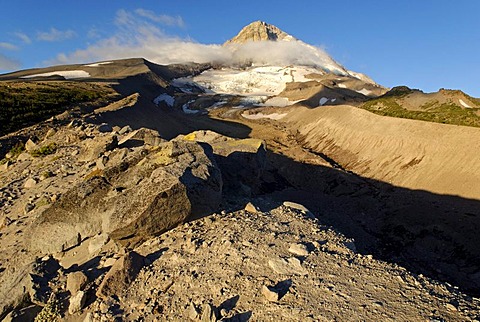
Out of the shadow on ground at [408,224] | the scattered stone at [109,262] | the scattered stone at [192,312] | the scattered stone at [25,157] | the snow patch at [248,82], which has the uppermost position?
the snow patch at [248,82]

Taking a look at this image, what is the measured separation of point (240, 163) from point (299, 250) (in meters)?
6.53

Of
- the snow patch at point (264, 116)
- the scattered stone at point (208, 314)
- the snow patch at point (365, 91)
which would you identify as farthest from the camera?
the snow patch at point (365, 91)

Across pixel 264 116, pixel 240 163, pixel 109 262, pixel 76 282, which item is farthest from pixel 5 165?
pixel 264 116

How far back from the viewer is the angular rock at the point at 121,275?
6746 millimetres

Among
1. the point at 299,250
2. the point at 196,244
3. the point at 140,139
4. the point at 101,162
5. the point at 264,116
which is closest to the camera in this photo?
the point at 299,250

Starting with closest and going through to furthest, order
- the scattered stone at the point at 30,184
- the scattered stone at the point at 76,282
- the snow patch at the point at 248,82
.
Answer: the scattered stone at the point at 76,282, the scattered stone at the point at 30,184, the snow patch at the point at 248,82

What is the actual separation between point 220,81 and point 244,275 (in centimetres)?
13428

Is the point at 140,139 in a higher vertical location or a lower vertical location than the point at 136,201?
higher

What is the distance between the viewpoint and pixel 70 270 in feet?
25.4

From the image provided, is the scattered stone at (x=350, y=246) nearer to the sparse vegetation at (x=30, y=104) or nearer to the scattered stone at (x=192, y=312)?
the scattered stone at (x=192, y=312)

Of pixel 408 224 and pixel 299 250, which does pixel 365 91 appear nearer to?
pixel 408 224

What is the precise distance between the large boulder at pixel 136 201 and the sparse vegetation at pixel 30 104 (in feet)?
67.7

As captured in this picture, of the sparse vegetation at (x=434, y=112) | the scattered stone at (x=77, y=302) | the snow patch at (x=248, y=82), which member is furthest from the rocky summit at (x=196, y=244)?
the snow patch at (x=248, y=82)

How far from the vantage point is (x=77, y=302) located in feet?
21.7
